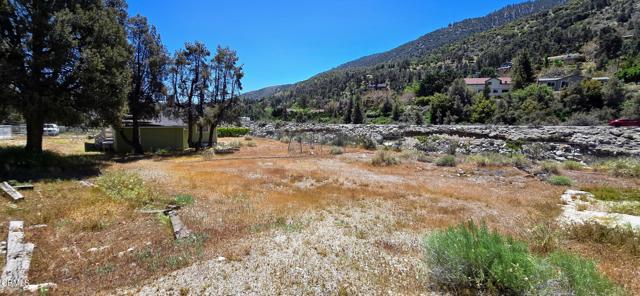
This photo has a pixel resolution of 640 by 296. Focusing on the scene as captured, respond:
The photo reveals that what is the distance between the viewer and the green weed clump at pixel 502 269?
3.25 meters

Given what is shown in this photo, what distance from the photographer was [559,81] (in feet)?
163

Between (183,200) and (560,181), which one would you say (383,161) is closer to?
(560,181)

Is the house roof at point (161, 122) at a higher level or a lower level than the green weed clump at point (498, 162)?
higher

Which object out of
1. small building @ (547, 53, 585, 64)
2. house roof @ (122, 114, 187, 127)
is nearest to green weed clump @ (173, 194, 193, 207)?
house roof @ (122, 114, 187, 127)

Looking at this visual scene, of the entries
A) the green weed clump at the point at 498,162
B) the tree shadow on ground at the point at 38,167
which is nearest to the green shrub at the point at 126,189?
the tree shadow on ground at the point at 38,167

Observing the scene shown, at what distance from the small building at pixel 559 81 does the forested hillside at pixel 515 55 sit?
10.9 feet

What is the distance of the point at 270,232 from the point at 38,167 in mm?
12077

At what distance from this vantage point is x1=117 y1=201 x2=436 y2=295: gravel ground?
403 centimetres

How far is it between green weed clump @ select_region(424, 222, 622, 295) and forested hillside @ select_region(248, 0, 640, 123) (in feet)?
124

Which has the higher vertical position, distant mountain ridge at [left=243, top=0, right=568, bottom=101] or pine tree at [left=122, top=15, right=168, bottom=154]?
distant mountain ridge at [left=243, top=0, right=568, bottom=101]

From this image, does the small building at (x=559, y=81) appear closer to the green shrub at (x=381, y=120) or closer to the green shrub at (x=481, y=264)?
the green shrub at (x=381, y=120)

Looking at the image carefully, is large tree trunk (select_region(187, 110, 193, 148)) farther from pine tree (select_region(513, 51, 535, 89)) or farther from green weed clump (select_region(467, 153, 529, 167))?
pine tree (select_region(513, 51, 535, 89))

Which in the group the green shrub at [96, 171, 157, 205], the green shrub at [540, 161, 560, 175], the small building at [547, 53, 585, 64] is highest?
the small building at [547, 53, 585, 64]

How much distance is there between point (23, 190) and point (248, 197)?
691 centimetres
